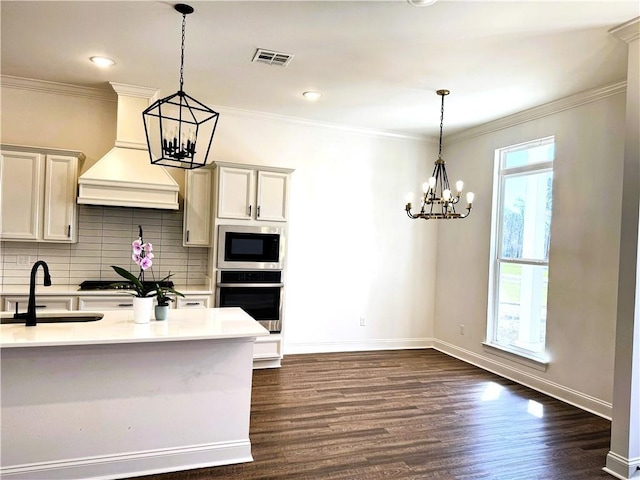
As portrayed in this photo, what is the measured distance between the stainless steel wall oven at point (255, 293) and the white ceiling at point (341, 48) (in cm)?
194

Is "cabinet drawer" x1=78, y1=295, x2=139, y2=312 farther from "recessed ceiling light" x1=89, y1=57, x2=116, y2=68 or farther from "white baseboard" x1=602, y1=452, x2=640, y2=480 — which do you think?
"white baseboard" x1=602, y1=452, x2=640, y2=480

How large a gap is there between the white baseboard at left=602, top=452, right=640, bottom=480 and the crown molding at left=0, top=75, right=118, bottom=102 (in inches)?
214

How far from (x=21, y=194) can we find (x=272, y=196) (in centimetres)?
243

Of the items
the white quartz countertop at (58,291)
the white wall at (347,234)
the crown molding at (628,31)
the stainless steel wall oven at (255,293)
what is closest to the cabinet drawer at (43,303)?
the white quartz countertop at (58,291)

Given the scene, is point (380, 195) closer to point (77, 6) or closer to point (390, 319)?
point (390, 319)

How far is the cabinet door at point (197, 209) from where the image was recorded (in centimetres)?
473

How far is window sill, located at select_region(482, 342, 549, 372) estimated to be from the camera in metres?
4.41

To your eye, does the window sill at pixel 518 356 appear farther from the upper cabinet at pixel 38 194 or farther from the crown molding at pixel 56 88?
the crown molding at pixel 56 88

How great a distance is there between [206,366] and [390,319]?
145 inches

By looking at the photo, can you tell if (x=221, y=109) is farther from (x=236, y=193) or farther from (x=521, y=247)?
(x=521, y=247)

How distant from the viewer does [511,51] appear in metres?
3.31

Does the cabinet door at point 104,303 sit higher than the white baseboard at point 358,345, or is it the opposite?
the cabinet door at point 104,303

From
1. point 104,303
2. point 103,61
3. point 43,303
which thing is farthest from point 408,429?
point 103,61

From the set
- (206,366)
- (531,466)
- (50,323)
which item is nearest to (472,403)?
(531,466)
